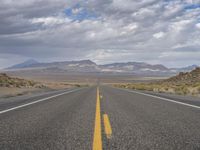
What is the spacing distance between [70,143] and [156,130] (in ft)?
7.68

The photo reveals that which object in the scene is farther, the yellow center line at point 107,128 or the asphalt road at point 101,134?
the yellow center line at point 107,128

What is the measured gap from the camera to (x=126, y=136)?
5.83 m

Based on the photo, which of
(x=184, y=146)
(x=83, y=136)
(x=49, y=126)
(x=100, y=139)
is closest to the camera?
(x=184, y=146)

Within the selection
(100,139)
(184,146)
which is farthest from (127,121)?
(184,146)

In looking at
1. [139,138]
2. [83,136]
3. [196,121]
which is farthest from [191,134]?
[83,136]

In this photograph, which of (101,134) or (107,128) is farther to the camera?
(107,128)

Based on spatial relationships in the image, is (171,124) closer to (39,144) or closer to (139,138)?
(139,138)

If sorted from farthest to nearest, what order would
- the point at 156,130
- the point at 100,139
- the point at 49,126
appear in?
the point at 49,126, the point at 156,130, the point at 100,139

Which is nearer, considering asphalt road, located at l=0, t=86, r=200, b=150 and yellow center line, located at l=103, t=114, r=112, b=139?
asphalt road, located at l=0, t=86, r=200, b=150

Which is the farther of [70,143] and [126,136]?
[126,136]

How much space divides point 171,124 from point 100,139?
269 centimetres

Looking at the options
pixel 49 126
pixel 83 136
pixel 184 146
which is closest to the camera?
pixel 184 146

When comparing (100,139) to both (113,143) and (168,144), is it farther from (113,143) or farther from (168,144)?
(168,144)

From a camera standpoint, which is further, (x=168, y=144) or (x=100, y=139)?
(x=100, y=139)
